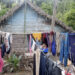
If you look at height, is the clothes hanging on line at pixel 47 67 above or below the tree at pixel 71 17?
below

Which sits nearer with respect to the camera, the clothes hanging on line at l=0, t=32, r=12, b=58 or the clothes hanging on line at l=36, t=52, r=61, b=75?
the clothes hanging on line at l=36, t=52, r=61, b=75

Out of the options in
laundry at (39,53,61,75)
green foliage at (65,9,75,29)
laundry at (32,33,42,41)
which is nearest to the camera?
laundry at (39,53,61,75)

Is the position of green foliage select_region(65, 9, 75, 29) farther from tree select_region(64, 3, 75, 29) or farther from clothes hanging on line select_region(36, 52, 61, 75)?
clothes hanging on line select_region(36, 52, 61, 75)

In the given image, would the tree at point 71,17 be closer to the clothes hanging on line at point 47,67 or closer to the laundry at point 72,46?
the laundry at point 72,46

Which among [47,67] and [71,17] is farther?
[71,17]

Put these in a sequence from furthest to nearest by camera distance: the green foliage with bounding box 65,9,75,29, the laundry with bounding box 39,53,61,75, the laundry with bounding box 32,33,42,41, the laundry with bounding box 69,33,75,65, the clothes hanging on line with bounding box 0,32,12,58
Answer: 1. the green foliage with bounding box 65,9,75,29
2. the clothes hanging on line with bounding box 0,32,12,58
3. the laundry with bounding box 32,33,42,41
4. the laundry with bounding box 69,33,75,65
5. the laundry with bounding box 39,53,61,75

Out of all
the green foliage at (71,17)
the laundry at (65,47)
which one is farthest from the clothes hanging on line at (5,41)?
the green foliage at (71,17)

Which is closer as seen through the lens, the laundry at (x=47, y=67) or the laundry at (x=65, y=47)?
the laundry at (x=47, y=67)

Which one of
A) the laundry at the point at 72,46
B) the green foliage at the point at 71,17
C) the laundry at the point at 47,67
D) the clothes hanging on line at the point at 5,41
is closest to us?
the laundry at the point at 47,67

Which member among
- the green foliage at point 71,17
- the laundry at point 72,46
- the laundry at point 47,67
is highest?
the green foliage at point 71,17

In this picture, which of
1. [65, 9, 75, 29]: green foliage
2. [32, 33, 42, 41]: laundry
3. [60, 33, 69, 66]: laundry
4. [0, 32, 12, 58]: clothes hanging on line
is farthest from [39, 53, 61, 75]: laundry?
[65, 9, 75, 29]: green foliage

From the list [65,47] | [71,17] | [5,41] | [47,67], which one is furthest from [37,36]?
[71,17]

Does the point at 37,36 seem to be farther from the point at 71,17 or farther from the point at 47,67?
the point at 71,17

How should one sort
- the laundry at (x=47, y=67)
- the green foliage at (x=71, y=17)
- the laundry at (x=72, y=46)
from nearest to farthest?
the laundry at (x=47, y=67) < the laundry at (x=72, y=46) < the green foliage at (x=71, y=17)
